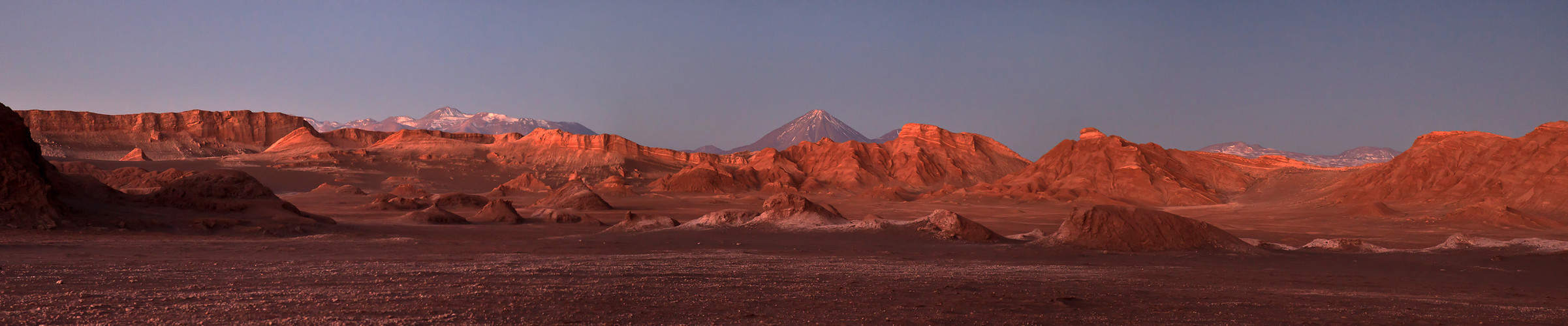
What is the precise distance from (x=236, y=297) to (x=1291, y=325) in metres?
11.3

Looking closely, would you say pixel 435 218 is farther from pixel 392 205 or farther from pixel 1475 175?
pixel 1475 175

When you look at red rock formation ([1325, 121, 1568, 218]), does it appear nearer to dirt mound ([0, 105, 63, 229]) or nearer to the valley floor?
the valley floor

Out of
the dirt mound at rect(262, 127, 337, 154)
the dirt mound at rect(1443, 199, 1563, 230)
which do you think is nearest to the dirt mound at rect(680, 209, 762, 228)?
the dirt mound at rect(1443, 199, 1563, 230)

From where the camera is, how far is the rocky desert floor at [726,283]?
307 inches

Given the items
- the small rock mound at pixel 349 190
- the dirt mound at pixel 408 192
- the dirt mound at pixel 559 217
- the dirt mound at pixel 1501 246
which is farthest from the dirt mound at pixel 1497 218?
the small rock mound at pixel 349 190

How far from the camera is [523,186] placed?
64.2m

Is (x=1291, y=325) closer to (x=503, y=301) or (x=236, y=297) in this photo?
(x=503, y=301)

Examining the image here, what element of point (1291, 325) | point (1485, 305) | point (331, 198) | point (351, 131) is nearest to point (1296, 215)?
point (1485, 305)

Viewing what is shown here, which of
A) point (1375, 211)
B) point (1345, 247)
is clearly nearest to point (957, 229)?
point (1345, 247)

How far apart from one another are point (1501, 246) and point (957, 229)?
1379 centimetres

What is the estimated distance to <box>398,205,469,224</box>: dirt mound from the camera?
95.1 ft

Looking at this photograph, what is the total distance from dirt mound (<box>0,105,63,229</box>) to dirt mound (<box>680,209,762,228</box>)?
614 inches

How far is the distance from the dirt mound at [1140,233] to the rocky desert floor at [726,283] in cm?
82

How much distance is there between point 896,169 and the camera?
88250 millimetres
